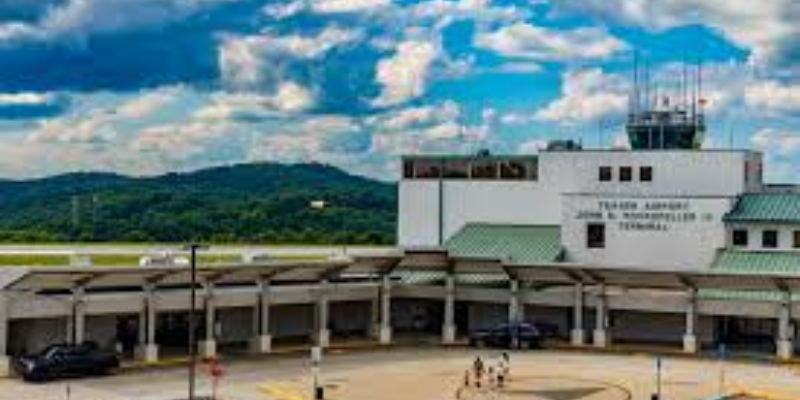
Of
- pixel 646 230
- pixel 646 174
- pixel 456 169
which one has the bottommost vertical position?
pixel 646 230

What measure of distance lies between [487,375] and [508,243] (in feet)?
78.0

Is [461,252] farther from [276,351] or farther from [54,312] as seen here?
[54,312]

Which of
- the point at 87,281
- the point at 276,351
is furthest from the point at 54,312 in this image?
the point at 276,351

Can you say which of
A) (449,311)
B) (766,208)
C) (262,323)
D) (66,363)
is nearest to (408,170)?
(449,311)

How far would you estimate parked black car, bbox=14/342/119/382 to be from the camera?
5653 centimetres

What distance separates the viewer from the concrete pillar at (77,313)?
6184 cm

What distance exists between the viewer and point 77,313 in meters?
62.0

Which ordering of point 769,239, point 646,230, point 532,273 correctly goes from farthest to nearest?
1. point 646,230
2. point 769,239
3. point 532,273

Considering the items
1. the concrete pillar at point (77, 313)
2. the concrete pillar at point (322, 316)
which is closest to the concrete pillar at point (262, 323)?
the concrete pillar at point (322, 316)

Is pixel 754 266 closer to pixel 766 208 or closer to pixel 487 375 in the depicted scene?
pixel 766 208

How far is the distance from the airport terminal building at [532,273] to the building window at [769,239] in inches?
3.5

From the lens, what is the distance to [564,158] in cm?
8556

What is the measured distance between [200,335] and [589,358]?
22.4 m

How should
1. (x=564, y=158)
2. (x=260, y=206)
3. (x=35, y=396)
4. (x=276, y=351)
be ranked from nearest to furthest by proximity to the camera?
(x=35, y=396) < (x=276, y=351) < (x=564, y=158) < (x=260, y=206)
